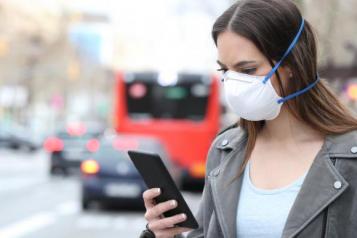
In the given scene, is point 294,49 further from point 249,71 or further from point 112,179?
point 112,179

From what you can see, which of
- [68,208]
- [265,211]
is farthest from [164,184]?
[68,208]

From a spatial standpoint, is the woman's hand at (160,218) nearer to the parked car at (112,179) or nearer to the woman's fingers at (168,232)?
the woman's fingers at (168,232)

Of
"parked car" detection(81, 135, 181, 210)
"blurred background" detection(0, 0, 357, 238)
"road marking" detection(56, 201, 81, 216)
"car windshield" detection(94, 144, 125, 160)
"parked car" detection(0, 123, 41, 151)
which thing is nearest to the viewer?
"blurred background" detection(0, 0, 357, 238)

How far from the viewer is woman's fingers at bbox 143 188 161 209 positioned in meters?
2.57

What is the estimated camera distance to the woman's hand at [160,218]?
255 centimetres

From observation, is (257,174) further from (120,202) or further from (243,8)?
(120,202)

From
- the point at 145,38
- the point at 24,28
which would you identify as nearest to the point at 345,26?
the point at 24,28

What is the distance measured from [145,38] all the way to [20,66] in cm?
2877

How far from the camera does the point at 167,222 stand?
2.56 metres

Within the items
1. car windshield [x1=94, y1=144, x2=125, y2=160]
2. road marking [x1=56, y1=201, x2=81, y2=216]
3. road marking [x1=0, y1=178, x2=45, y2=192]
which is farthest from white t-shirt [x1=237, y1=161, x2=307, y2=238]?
road marking [x1=0, y1=178, x2=45, y2=192]

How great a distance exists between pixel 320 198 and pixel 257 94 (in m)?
0.42

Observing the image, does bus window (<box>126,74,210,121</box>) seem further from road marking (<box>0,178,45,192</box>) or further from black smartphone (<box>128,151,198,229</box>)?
black smartphone (<box>128,151,198,229</box>)

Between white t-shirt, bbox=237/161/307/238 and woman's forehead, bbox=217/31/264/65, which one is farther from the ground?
woman's forehead, bbox=217/31/264/65

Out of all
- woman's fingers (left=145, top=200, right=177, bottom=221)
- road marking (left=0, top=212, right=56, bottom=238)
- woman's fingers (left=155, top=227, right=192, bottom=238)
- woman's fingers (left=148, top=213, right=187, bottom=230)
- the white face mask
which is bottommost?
road marking (left=0, top=212, right=56, bottom=238)
